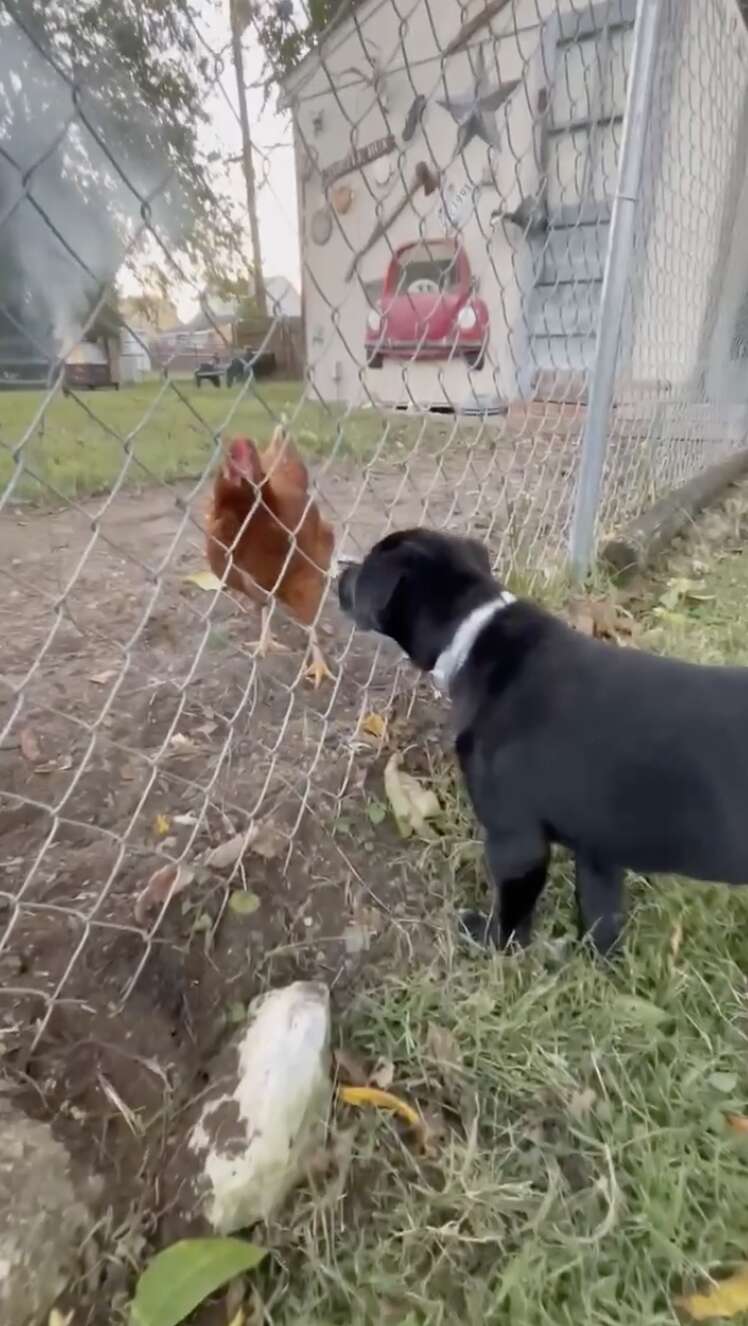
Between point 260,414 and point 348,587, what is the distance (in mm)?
304

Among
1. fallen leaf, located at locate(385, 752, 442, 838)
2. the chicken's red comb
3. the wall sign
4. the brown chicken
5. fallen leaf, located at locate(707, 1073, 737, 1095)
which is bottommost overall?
fallen leaf, located at locate(707, 1073, 737, 1095)

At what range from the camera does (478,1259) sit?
0.89 m

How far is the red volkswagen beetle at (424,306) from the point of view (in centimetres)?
137

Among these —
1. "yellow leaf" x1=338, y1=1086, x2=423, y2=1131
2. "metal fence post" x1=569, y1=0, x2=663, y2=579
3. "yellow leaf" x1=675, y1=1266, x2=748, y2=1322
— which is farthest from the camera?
"metal fence post" x1=569, y1=0, x2=663, y2=579

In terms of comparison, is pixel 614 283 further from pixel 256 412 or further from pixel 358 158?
pixel 256 412

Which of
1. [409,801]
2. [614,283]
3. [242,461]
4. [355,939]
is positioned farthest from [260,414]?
[614,283]

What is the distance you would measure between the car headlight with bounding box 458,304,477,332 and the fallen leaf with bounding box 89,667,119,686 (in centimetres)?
93

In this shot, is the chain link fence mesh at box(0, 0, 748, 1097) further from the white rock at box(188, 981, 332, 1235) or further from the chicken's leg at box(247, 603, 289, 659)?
the white rock at box(188, 981, 332, 1235)

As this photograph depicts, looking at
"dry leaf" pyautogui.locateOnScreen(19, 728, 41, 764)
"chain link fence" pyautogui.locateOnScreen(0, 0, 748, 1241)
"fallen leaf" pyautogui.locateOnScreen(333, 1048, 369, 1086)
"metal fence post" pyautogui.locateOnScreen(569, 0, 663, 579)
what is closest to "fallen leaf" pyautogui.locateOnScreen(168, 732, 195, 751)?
"chain link fence" pyautogui.locateOnScreen(0, 0, 748, 1241)

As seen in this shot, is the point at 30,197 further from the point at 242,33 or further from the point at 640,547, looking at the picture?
the point at 640,547

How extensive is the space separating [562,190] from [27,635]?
1797mm

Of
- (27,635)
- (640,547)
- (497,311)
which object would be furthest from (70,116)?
(640,547)

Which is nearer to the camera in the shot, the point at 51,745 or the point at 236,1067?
the point at 236,1067

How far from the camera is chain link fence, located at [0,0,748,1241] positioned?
699mm
